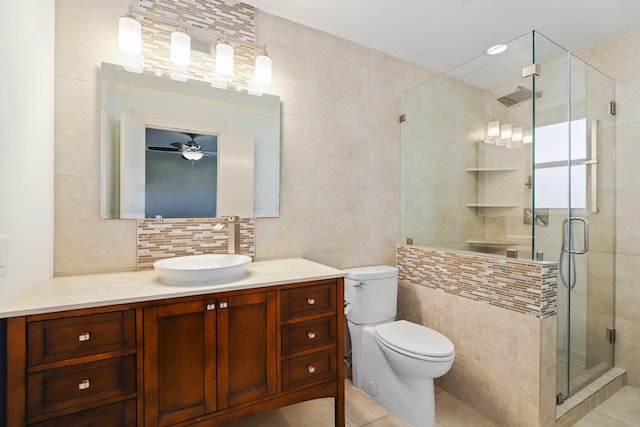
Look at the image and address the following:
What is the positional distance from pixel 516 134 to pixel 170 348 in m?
2.41

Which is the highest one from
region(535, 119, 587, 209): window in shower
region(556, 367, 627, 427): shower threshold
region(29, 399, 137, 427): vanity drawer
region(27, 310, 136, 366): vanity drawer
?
→ region(535, 119, 587, 209): window in shower

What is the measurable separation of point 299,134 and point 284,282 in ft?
3.49

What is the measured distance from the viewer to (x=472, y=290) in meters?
1.93

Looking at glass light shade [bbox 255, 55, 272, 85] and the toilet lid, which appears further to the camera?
glass light shade [bbox 255, 55, 272, 85]

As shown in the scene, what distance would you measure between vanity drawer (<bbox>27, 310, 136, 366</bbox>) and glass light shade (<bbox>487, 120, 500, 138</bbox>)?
2502mm

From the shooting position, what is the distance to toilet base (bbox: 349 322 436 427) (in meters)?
1.70

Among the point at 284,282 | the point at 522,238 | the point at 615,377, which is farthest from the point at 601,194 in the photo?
the point at 284,282

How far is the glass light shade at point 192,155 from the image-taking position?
1726 millimetres

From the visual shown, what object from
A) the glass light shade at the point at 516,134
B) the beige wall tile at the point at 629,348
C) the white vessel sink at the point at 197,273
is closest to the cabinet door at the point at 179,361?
the white vessel sink at the point at 197,273

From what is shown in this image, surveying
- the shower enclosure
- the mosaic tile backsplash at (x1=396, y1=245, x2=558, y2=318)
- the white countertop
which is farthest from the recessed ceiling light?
the white countertop

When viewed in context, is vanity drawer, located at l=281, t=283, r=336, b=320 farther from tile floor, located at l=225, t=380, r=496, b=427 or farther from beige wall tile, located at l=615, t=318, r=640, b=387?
beige wall tile, located at l=615, t=318, r=640, b=387

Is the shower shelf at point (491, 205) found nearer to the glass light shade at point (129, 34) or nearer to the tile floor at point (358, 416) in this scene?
the tile floor at point (358, 416)

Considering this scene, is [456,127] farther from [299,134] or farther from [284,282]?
[284,282]

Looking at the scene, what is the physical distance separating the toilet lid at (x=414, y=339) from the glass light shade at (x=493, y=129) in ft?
4.96
